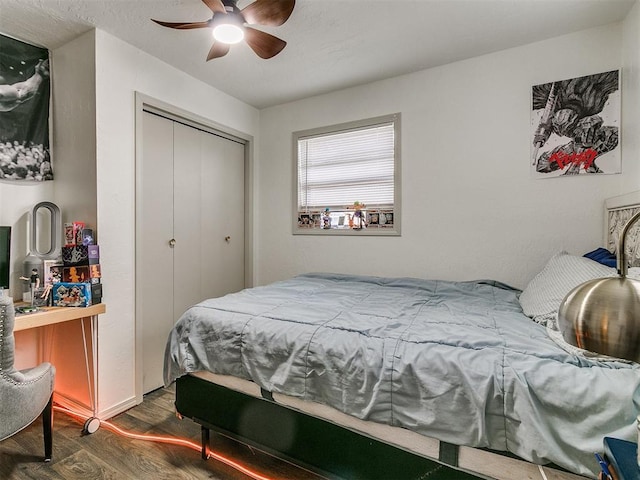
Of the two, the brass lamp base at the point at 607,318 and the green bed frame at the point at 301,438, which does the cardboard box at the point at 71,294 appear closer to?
the green bed frame at the point at 301,438

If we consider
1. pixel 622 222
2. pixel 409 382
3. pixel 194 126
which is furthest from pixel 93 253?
pixel 622 222

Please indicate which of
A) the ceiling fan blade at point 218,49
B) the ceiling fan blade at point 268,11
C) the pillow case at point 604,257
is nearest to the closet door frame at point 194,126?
the ceiling fan blade at point 218,49

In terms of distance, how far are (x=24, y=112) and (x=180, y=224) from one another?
1228 mm

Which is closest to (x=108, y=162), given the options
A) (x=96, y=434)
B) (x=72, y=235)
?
(x=72, y=235)

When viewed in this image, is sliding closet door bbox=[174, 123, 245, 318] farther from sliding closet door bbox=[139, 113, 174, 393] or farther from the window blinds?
the window blinds

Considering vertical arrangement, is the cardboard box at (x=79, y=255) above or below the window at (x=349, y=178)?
below

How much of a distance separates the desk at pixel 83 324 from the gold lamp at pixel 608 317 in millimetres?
2353

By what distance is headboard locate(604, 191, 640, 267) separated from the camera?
176 cm

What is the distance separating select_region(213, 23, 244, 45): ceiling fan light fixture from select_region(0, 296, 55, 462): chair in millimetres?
1649

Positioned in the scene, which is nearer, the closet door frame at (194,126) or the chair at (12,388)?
the chair at (12,388)

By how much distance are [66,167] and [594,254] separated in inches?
138

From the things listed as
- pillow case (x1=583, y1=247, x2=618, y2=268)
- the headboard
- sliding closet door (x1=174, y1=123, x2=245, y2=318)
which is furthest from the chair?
pillow case (x1=583, y1=247, x2=618, y2=268)

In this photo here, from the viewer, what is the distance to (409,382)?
1226 mm

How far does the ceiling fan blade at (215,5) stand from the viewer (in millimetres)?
1630
